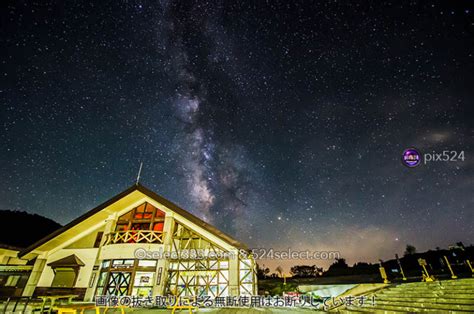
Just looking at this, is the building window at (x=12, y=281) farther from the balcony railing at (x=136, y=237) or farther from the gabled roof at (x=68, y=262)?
the balcony railing at (x=136, y=237)

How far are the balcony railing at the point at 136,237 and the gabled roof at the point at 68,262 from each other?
2.04 metres

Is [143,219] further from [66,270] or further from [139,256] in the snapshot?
[66,270]

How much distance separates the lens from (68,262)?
→ 1403 cm

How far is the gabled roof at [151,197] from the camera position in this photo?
1359 centimetres

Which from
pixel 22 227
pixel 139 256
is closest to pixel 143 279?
pixel 139 256

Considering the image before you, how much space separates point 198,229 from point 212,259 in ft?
6.56

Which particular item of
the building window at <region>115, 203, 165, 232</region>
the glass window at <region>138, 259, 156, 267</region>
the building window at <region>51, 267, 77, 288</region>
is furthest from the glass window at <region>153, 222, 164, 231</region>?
the building window at <region>51, 267, 77, 288</region>

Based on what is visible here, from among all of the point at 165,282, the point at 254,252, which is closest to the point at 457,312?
the point at 254,252

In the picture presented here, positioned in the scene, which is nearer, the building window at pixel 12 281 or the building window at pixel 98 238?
the building window at pixel 12 281

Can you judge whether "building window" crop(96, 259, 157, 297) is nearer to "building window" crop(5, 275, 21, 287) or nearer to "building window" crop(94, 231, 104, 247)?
"building window" crop(94, 231, 104, 247)

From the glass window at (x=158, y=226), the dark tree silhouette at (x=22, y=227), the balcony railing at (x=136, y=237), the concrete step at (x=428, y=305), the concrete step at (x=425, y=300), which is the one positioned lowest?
the concrete step at (x=428, y=305)

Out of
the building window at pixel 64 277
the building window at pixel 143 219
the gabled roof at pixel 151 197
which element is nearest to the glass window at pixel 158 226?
the building window at pixel 143 219

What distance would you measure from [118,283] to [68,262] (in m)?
3.66

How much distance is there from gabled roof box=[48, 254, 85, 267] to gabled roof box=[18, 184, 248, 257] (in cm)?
150
